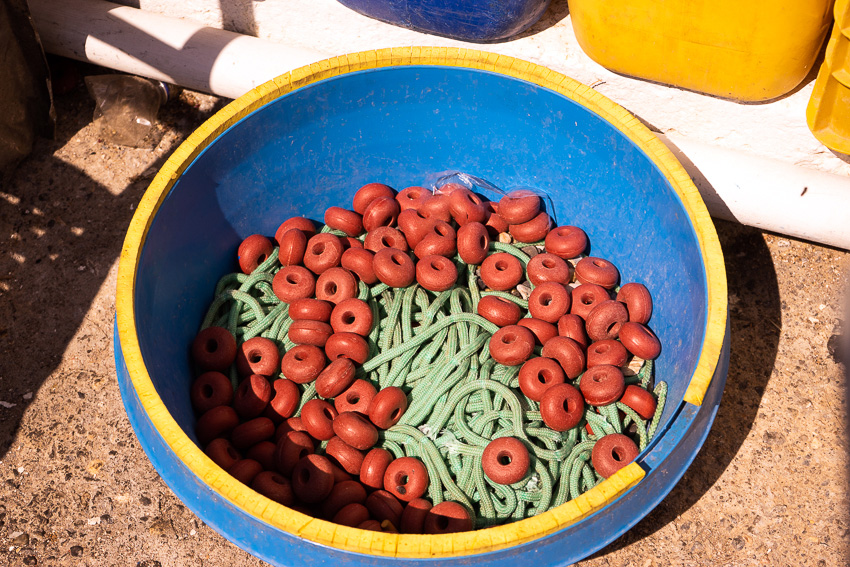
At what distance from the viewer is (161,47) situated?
402 centimetres

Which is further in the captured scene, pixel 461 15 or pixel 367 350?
pixel 461 15

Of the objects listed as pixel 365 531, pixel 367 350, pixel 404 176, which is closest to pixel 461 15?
pixel 404 176

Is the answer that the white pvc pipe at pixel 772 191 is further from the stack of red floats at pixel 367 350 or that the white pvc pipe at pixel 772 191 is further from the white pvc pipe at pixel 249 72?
the stack of red floats at pixel 367 350

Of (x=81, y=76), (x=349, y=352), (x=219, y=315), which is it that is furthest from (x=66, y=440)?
(x=81, y=76)

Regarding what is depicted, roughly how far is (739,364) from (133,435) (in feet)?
9.19

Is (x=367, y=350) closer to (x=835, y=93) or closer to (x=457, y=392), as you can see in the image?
(x=457, y=392)

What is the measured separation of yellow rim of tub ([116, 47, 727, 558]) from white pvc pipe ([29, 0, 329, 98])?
0.89 m

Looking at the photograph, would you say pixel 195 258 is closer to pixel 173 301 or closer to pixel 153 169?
pixel 173 301

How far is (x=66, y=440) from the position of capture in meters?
3.25

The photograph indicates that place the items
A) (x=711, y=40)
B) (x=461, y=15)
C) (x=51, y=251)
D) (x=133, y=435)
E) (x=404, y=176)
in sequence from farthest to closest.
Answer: (x=51, y=251)
(x=404, y=176)
(x=461, y=15)
(x=133, y=435)
(x=711, y=40)

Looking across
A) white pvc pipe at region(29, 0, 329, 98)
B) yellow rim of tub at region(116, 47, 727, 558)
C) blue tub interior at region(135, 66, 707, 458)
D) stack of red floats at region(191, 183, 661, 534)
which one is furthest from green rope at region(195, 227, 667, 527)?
white pvc pipe at region(29, 0, 329, 98)

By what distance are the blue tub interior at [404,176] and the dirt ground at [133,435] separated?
2.00 feet

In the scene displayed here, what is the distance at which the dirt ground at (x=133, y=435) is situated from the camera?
2967mm

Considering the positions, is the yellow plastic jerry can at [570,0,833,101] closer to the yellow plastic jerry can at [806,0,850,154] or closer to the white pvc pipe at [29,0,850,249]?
the yellow plastic jerry can at [806,0,850,154]
